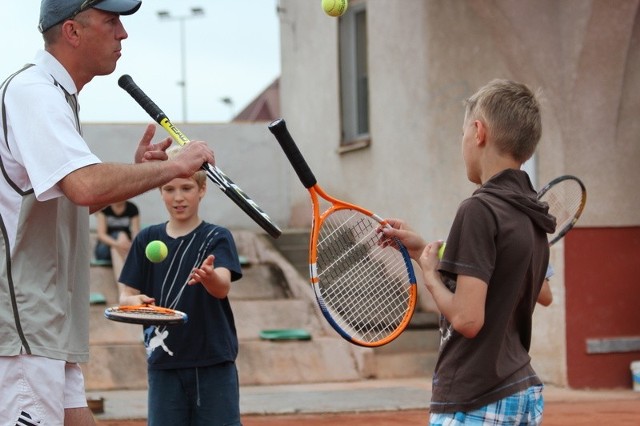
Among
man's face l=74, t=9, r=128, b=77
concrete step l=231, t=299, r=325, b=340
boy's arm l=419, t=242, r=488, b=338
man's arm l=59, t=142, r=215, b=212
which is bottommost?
concrete step l=231, t=299, r=325, b=340

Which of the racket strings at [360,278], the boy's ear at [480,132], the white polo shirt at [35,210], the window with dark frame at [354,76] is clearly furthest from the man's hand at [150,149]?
the window with dark frame at [354,76]

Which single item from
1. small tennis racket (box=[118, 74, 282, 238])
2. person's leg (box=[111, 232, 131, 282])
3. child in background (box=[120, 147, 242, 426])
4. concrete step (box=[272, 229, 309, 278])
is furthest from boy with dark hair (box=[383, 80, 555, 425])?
concrete step (box=[272, 229, 309, 278])

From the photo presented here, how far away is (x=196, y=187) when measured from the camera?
17.7 ft

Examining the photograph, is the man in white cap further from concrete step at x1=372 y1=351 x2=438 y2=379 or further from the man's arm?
concrete step at x1=372 y1=351 x2=438 y2=379

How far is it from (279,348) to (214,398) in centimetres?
666

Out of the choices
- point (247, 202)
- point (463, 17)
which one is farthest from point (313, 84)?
point (247, 202)

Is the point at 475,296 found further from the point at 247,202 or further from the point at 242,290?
the point at 242,290

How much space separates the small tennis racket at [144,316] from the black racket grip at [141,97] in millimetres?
712

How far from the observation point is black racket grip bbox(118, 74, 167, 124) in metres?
4.43

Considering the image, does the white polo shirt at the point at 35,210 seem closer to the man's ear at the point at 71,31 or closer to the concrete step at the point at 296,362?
the man's ear at the point at 71,31

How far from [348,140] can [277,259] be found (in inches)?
79.0

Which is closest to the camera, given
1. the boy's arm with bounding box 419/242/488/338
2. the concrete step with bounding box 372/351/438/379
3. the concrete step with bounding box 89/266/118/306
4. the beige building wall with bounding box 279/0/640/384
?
the boy's arm with bounding box 419/242/488/338

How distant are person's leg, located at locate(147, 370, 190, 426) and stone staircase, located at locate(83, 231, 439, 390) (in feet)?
19.6

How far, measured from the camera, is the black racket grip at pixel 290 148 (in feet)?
13.8
